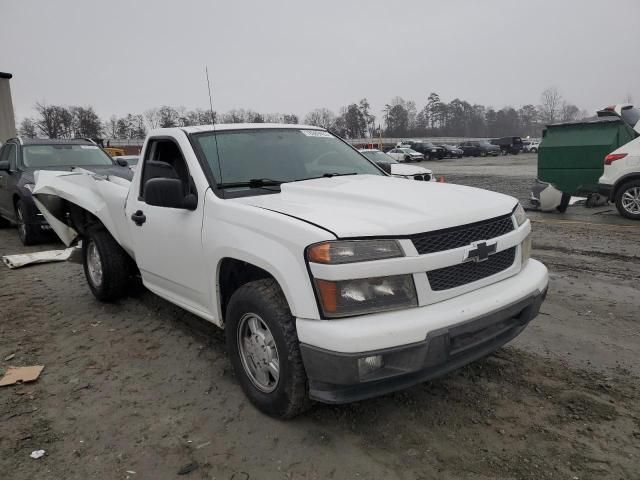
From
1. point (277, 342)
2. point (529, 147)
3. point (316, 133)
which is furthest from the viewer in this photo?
point (529, 147)

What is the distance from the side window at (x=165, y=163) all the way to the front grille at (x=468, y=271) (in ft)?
6.45

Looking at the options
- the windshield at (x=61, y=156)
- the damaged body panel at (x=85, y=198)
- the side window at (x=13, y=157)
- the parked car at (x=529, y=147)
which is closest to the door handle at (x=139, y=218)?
the damaged body panel at (x=85, y=198)

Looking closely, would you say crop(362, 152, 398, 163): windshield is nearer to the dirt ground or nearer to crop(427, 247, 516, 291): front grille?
the dirt ground

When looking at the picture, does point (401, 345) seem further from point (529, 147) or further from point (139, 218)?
point (529, 147)

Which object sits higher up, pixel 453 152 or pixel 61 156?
pixel 61 156

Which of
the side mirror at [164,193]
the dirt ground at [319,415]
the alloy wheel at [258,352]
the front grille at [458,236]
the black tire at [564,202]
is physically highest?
the side mirror at [164,193]

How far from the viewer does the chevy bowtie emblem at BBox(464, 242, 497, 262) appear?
2.64 metres

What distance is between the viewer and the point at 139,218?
394 cm

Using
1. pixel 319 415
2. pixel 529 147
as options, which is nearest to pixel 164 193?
pixel 319 415

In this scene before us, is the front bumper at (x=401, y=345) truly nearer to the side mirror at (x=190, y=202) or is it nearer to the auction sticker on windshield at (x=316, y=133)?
A: the side mirror at (x=190, y=202)

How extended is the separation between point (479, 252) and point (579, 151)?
913 cm

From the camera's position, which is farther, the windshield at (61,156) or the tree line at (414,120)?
the tree line at (414,120)

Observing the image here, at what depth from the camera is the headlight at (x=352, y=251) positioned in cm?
238

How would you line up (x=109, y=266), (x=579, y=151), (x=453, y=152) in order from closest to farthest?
(x=109, y=266) < (x=579, y=151) < (x=453, y=152)
